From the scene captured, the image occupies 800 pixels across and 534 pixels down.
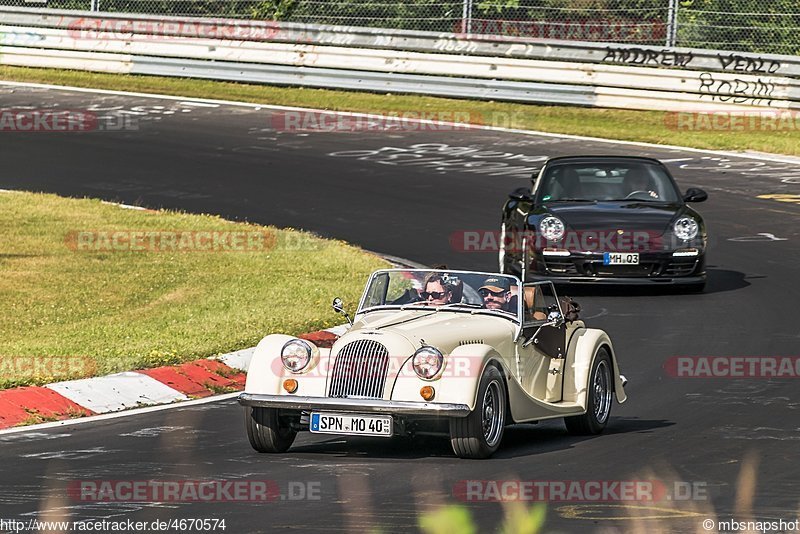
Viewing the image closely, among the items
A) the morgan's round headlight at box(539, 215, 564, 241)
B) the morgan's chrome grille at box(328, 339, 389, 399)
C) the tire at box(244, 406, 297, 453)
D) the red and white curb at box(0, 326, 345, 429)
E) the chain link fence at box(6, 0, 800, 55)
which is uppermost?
the chain link fence at box(6, 0, 800, 55)

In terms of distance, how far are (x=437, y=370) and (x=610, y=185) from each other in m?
9.44

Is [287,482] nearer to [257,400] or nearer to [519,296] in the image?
[257,400]

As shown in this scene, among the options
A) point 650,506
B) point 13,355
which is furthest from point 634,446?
point 13,355

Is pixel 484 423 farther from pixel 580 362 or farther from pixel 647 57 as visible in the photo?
pixel 647 57

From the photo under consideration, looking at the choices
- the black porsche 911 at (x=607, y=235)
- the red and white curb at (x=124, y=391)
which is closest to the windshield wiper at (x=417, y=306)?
the red and white curb at (x=124, y=391)

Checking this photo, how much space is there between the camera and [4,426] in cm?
1061

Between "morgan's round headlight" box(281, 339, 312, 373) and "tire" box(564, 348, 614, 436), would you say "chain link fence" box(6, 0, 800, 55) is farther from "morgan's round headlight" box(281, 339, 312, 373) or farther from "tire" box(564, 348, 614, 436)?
"morgan's round headlight" box(281, 339, 312, 373)

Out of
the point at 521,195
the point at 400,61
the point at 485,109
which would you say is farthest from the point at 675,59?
the point at 521,195

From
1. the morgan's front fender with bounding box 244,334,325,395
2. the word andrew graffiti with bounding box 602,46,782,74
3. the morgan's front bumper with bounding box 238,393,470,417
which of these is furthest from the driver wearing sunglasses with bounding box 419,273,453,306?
the word andrew graffiti with bounding box 602,46,782,74

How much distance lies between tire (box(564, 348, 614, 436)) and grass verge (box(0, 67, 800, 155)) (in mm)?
15853

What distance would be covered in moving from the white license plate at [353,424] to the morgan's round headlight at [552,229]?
8.26 meters

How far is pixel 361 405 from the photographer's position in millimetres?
9133

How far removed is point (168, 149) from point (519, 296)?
16.5 meters

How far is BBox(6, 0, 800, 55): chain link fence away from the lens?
2683cm
